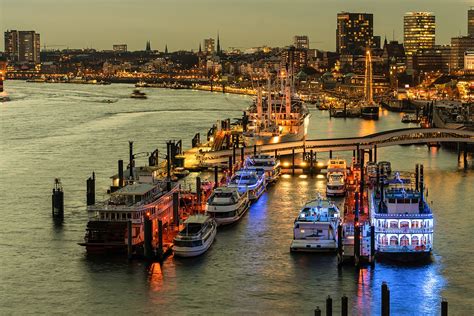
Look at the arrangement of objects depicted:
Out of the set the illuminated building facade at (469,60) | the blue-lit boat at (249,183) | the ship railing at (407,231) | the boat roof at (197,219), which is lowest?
the ship railing at (407,231)

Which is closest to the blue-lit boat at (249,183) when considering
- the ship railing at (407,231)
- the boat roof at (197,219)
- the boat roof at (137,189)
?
the boat roof at (137,189)

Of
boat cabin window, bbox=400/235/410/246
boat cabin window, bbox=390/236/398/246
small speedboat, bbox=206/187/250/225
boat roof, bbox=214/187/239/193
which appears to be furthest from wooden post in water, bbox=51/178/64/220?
boat cabin window, bbox=400/235/410/246

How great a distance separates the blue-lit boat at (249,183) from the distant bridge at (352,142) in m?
4.61

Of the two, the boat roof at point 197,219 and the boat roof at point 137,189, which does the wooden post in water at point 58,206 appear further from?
the boat roof at point 197,219

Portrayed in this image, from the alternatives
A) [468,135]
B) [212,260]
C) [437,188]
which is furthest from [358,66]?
[212,260]

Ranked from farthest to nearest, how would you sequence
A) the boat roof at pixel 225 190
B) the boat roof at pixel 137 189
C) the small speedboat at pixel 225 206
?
the boat roof at pixel 225 190, the small speedboat at pixel 225 206, the boat roof at pixel 137 189

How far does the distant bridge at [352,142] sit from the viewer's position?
27328mm

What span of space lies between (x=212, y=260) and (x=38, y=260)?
279 centimetres

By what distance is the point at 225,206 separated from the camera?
744 inches

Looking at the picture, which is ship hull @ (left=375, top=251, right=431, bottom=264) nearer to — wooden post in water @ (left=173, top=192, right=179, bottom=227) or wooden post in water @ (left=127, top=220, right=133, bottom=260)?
wooden post in water @ (left=173, top=192, right=179, bottom=227)

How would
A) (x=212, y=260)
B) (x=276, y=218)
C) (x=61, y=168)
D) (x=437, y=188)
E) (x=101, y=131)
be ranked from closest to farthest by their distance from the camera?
(x=212, y=260) < (x=276, y=218) < (x=437, y=188) < (x=61, y=168) < (x=101, y=131)

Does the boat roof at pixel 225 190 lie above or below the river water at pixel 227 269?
above

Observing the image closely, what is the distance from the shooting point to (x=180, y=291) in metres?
14.5

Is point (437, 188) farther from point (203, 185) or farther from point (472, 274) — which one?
point (472, 274)
